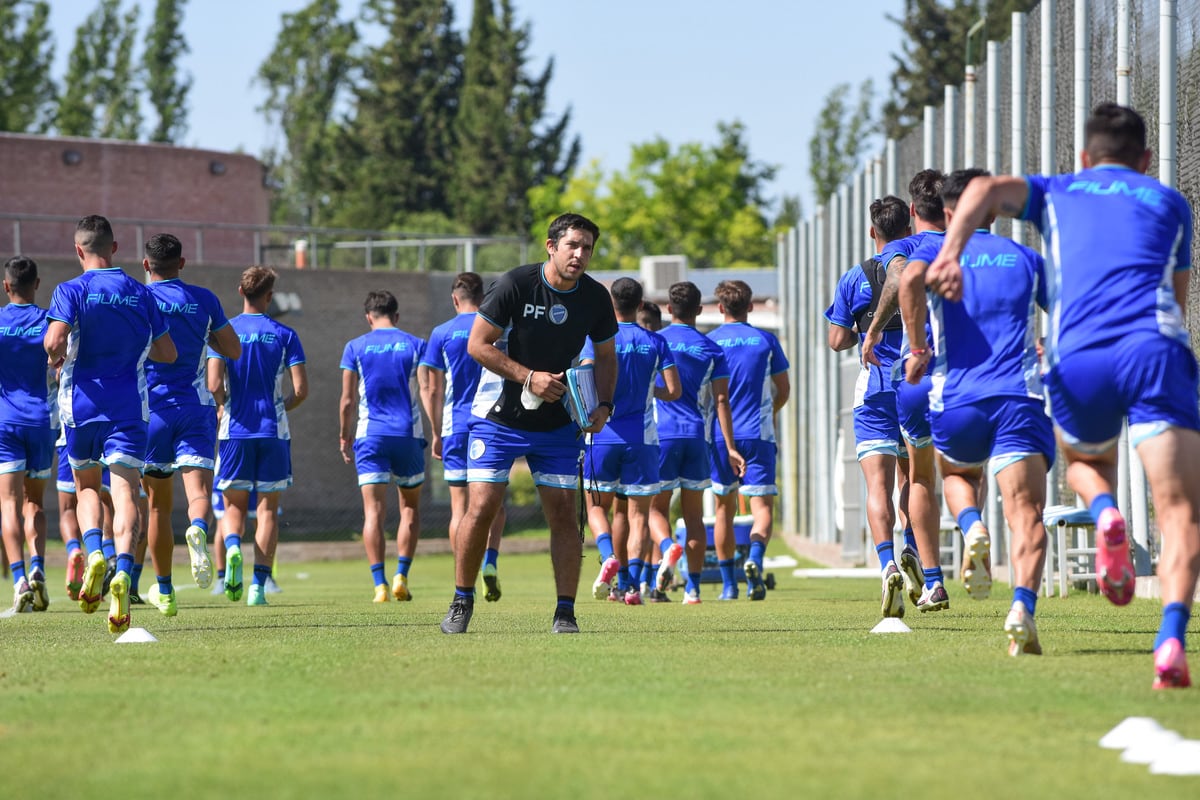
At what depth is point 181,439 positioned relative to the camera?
12820 millimetres

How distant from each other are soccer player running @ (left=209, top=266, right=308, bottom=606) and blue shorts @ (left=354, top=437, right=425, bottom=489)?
2.00ft

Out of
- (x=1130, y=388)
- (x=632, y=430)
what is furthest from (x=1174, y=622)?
(x=632, y=430)

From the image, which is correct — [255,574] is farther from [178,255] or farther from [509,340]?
[509,340]

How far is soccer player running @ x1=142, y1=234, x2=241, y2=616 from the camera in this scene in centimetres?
1207

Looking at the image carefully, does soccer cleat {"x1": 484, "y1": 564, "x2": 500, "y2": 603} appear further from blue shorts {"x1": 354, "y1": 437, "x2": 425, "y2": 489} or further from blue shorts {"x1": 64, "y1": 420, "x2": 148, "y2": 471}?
blue shorts {"x1": 64, "y1": 420, "x2": 148, "y2": 471}

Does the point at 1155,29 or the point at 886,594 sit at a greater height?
the point at 1155,29

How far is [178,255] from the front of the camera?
1239 centimetres

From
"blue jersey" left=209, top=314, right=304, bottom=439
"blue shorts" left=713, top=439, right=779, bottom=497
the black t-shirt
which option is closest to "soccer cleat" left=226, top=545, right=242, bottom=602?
"blue jersey" left=209, top=314, right=304, bottom=439

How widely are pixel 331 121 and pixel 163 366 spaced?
3013 inches

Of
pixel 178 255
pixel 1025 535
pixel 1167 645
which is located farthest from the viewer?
pixel 178 255

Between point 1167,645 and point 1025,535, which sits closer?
point 1167,645

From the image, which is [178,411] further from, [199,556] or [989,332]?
[989,332]

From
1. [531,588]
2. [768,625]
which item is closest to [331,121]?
[531,588]

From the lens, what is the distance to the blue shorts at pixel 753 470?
50.1ft
